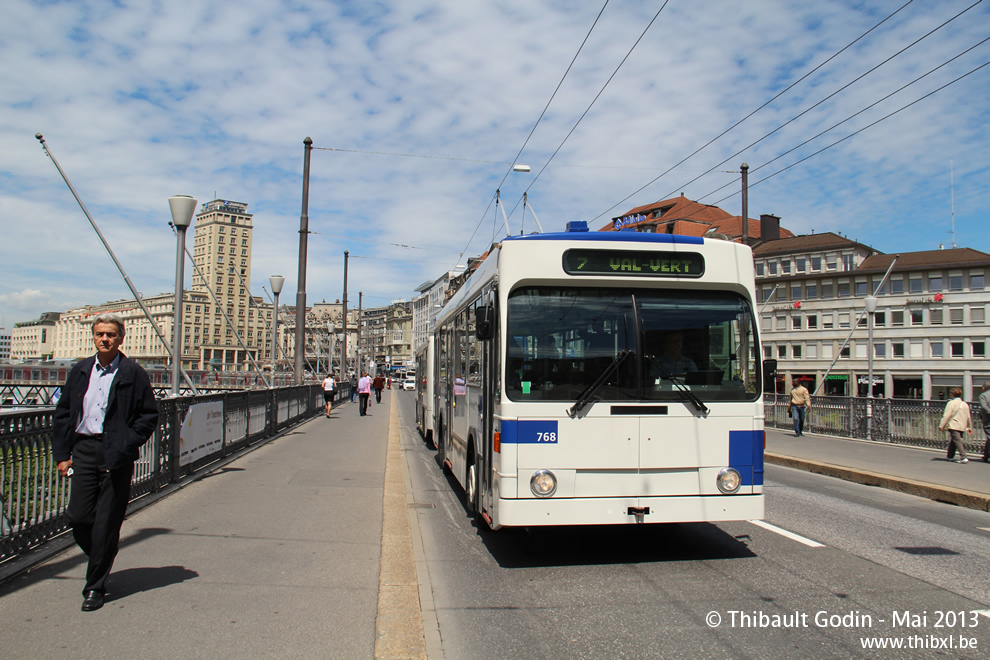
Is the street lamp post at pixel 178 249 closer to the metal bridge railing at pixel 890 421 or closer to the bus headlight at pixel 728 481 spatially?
the bus headlight at pixel 728 481

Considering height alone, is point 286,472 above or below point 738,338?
below

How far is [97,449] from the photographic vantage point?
4.39m

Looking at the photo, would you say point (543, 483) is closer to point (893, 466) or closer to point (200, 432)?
point (200, 432)

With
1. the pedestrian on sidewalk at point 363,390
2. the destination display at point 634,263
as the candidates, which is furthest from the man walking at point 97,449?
the pedestrian on sidewalk at point 363,390

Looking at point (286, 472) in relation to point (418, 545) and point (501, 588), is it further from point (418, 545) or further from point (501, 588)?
point (501, 588)

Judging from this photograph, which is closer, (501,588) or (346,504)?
(501,588)

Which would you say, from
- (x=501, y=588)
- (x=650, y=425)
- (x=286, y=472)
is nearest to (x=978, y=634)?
(x=650, y=425)

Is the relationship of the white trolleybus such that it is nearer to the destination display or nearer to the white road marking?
the destination display

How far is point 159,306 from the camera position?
30.0 metres

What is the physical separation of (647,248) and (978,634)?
3.50m

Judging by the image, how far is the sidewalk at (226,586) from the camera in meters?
3.99

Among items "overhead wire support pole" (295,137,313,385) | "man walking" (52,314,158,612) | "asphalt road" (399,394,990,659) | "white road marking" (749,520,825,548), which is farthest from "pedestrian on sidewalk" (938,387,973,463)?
"overhead wire support pole" (295,137,313,385)

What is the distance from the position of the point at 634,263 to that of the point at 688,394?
3.88 ft

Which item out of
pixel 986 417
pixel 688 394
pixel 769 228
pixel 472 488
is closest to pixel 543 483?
pixel 688 394
